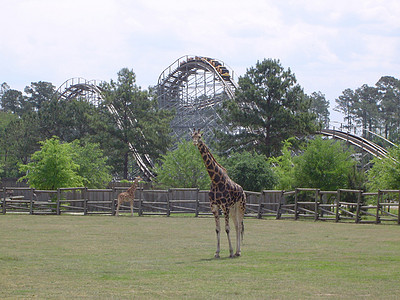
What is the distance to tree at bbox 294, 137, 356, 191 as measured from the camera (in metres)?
31.9

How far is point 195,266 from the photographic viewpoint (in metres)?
10.7

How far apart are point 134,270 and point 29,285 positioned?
2.06m

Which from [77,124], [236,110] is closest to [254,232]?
[236,110]

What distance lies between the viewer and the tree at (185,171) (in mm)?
37625

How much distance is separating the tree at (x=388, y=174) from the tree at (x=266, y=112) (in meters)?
14.7

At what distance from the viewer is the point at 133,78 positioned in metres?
56.4

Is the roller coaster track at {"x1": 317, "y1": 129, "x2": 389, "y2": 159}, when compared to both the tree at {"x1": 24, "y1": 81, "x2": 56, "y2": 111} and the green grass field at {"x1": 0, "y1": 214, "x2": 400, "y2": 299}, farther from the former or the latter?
Answer: the tree at {"x1": 24, "y1": 81, "x2": 56, "y2": 111}

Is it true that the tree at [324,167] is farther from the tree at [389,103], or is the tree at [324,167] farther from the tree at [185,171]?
the tree at [389,103]

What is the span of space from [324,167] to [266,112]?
14.5 m

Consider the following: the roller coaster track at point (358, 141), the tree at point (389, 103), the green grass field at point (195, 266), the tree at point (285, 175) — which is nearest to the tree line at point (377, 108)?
the tree at point (389, 103)

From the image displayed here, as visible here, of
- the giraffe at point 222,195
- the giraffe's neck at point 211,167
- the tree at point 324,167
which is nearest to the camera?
the giraffe at point 222,195

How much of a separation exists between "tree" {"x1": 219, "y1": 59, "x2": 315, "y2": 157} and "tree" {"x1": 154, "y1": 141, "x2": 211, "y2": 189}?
27.9ft

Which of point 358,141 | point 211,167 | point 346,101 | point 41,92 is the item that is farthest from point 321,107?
point 211,167

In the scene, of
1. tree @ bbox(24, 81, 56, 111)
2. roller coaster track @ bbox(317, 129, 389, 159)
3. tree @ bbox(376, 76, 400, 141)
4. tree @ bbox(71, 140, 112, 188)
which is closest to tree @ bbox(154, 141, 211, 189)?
tree @ bbox(71, 140, 112, 188)
